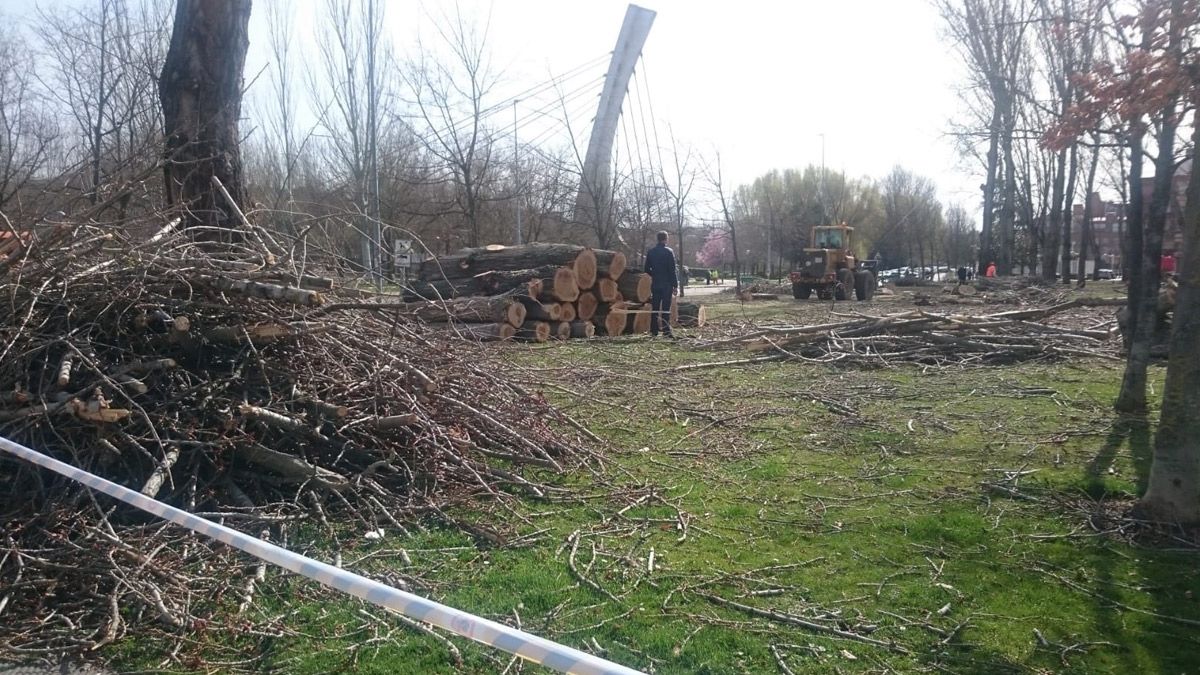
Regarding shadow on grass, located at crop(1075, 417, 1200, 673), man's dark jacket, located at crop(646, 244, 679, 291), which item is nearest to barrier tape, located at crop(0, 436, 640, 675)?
shadow on grass, located at crop(1075, 417, 1200, 673)

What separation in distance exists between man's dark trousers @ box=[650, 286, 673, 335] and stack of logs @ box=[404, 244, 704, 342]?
1.49ft

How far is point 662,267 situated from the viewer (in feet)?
49.9

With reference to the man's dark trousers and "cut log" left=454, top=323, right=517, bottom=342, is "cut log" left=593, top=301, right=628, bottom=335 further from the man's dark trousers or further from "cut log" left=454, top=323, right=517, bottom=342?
"cut log" left=454, top=323, right=517, bottom=342

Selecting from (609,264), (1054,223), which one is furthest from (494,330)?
(1054,223)

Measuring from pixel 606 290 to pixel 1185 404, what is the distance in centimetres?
1144

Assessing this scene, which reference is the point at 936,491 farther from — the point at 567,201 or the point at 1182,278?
the point at 567,201

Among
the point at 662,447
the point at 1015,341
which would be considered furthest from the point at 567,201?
the point at 662,447

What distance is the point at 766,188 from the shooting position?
58.2 metres

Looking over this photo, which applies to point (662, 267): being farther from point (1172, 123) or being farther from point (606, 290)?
point (1172, 123)

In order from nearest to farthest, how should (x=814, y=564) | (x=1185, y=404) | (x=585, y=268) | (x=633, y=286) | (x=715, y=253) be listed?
(x=814, y=564) < (x=1185, y=404) < (x=585, y=268) < (x=633, y=286) < (x=715, y=253)

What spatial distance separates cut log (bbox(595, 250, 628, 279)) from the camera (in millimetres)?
15703

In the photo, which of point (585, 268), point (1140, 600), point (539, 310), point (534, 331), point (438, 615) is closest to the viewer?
point (438, 615)

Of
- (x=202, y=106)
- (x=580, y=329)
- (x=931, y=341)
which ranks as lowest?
(x=931, y=341)

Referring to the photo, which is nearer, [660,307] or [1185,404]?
[1185,404]
